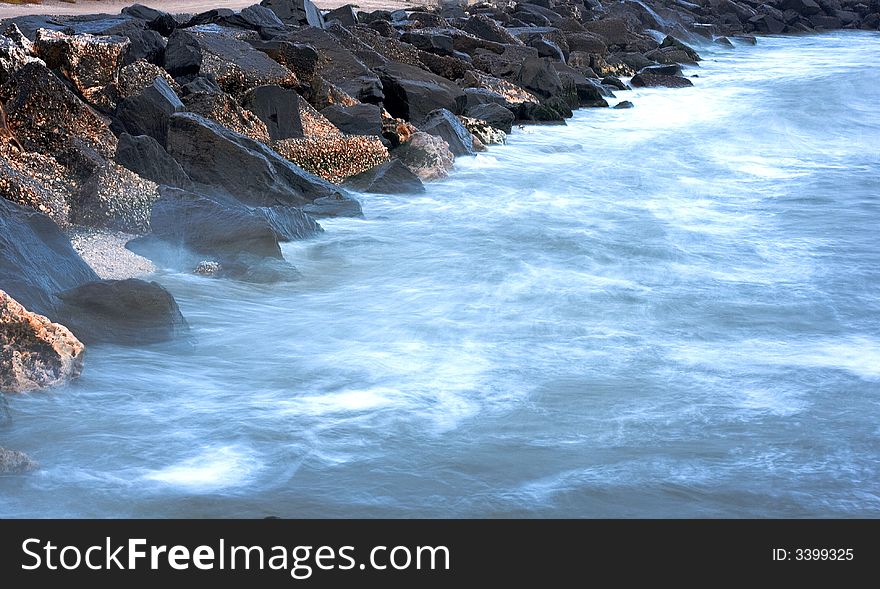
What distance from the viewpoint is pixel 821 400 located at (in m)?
4.56

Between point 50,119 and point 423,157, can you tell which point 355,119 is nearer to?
point 423,157

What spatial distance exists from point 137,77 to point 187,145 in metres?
1.41

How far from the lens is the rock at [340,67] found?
10.1 meters

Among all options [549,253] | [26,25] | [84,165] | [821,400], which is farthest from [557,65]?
[821,400]

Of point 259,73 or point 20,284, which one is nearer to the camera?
point 20,284

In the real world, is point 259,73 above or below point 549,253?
above

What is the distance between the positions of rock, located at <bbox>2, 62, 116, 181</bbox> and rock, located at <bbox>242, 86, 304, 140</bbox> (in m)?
1.44

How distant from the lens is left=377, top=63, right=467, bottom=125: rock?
414 inches

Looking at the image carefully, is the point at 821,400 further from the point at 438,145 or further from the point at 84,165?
the point at 438,145

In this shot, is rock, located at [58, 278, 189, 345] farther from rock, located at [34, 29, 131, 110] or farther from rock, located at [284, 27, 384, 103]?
rock, located at [284, 27, 384, 103]

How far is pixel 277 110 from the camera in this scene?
8234 millimetres

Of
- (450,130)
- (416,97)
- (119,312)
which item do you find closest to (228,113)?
(450,130)

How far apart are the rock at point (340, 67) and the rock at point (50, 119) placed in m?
3.25
